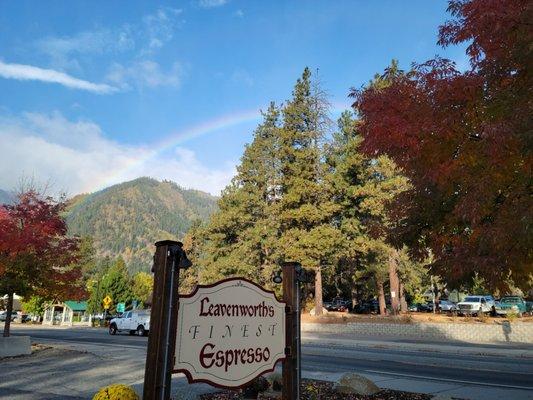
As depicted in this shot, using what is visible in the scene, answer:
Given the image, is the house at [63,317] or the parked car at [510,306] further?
the house at [63,317]

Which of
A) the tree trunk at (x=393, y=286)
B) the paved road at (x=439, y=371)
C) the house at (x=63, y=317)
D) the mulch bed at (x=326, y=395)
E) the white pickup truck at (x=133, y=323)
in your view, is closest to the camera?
the mulch bed at (x=326, y=395)

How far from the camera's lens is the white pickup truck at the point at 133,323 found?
3309 centimetres

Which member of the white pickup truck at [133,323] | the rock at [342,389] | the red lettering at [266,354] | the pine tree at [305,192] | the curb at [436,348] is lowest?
the rock at [342,389]

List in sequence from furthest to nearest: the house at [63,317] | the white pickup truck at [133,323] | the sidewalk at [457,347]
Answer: the house at [63,317], the white pickup truck at [133,323], the sidewalk at [457,347]

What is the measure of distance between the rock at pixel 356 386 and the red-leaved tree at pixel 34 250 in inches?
507

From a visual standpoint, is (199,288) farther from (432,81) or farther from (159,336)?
(432,81)

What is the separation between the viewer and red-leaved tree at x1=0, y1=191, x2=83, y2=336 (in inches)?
663

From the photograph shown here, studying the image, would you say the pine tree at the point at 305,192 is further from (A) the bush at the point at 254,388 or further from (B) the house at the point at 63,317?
(B) the house at the point at 63,317

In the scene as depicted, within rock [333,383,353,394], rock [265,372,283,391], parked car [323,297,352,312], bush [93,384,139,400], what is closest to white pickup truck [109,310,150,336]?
rock [265,372,283,391]

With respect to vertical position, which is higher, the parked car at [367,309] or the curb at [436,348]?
the parked car at [367,309]

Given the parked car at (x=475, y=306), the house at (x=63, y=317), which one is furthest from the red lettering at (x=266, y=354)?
the house at (x=63, y=317)

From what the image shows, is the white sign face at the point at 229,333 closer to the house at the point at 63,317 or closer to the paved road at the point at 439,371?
the paved road at the point at 439,371

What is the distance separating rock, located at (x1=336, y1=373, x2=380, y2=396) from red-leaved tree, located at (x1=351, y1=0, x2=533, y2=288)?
2711 millimetres

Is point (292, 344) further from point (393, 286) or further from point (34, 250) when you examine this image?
point (393, 286)
